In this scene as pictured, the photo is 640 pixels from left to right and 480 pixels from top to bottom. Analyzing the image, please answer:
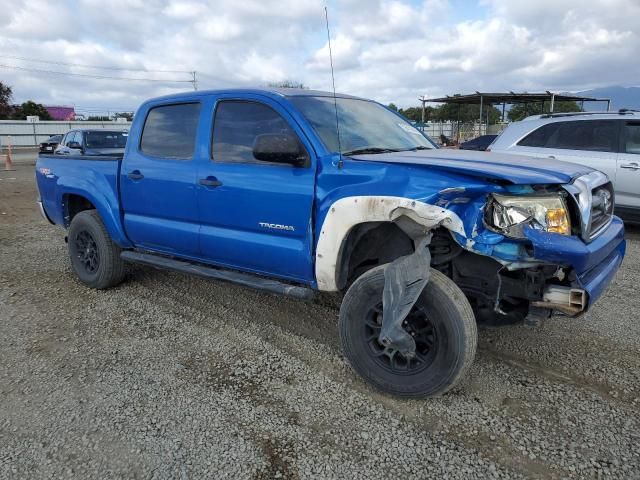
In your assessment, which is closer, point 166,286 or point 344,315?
point 344,315

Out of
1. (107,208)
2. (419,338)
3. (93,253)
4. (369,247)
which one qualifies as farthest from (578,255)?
(93,253)

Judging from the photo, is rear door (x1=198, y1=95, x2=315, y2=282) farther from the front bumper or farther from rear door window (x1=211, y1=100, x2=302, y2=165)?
the front bumper

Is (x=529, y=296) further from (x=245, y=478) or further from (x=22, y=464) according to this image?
(x=22, y=464)

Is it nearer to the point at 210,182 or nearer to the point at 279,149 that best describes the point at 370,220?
the point at 279,149

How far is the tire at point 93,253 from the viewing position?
4.86m

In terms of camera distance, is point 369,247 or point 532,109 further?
point 532,109

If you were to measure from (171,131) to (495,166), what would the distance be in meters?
2.68

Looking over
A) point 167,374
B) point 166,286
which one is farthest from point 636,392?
point 166,286

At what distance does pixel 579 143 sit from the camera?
716 centimetres

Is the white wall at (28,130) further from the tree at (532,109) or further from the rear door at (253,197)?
the rear door at (253,197)

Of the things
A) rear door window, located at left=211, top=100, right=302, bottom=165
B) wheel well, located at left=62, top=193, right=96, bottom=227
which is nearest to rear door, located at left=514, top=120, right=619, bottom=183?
rear door window, located at left=211, top=100, right=302, bottom=165

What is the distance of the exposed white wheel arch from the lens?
2.75 meters

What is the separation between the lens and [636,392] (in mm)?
3041

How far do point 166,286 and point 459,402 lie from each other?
3.28 m
